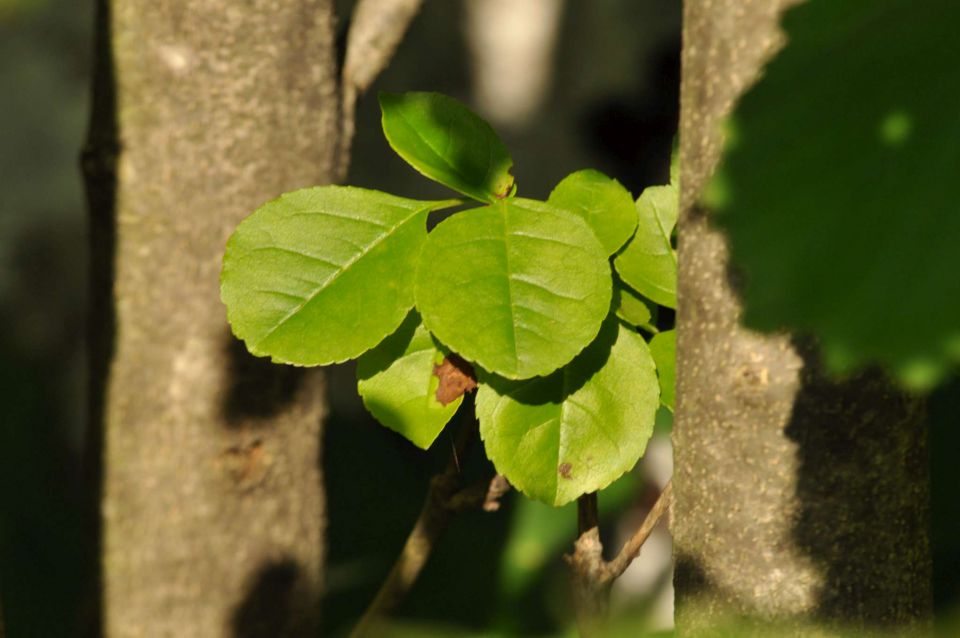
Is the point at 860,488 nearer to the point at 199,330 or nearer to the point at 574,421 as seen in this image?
the point at 574,421

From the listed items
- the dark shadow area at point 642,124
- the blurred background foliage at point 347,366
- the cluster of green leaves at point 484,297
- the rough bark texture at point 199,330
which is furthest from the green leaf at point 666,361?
the dark shadow area at point 642,124

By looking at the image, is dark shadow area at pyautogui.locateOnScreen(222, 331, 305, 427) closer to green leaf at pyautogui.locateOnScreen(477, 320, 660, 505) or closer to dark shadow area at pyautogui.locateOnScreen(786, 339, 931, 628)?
green leaf at pyautogui.locateOnScreen(477, 320, 660, 505)

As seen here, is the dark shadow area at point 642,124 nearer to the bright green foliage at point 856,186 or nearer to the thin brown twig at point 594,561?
the thin brown twig at point 594,561

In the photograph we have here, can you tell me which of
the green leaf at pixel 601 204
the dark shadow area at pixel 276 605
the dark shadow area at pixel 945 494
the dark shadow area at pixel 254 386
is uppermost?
the green leaf at pixel 601 204

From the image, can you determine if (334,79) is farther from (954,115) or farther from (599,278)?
(954,115)

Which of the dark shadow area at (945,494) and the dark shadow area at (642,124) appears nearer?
the dark shadow area at (945,494)

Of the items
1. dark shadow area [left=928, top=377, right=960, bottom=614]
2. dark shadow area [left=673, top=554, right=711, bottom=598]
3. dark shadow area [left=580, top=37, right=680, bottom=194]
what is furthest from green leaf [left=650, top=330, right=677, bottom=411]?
dark shadow area [left=580, top=37, right=680, bottom=194]
